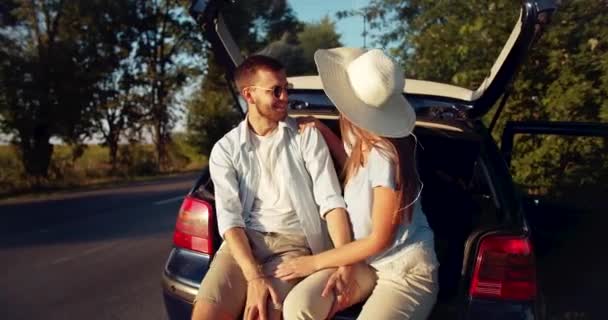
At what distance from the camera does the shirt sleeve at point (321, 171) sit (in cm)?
278

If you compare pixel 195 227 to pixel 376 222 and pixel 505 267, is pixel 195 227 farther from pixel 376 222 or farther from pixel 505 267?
pixel 505 267

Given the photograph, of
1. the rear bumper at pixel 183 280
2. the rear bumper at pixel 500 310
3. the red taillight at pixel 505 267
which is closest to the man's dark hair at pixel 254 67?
the rear bumper at pixel 183 280

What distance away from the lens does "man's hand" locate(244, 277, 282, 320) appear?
262 centimetres

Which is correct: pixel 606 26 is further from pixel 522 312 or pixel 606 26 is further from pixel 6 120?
pixel 6 120

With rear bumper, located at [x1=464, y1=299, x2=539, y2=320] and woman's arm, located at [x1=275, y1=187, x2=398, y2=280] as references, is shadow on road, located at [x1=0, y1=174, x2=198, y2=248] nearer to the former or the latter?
woman's arm, located at [x1=275, y1=187, x2=398, y2=280]

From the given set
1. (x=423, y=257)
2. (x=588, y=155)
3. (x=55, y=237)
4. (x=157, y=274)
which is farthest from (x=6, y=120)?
(x=423, y=257)

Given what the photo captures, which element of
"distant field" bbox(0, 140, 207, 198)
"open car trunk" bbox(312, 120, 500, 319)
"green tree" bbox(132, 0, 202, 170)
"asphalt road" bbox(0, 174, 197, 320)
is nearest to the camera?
"open car trunk" bbox(312, 120, 500, 319)

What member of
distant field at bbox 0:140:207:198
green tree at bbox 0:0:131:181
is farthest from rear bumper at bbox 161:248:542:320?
green tree at bbox 0:0:131:181

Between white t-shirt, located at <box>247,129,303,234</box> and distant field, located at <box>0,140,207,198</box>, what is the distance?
13.0 metres

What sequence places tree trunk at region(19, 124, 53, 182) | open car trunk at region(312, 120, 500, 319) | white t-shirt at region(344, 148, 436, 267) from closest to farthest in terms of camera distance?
white t-shirt at region(344, 148, 436, 267) → open car trunk at region(312, 120, 500, 319) → tree trunk at region(19, 124, 53, 182)

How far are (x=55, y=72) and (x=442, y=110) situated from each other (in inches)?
613

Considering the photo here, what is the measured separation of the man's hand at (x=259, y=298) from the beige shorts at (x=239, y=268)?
0.04m

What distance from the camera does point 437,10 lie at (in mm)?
8562

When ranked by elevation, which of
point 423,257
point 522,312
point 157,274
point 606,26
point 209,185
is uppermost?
point 606,26
